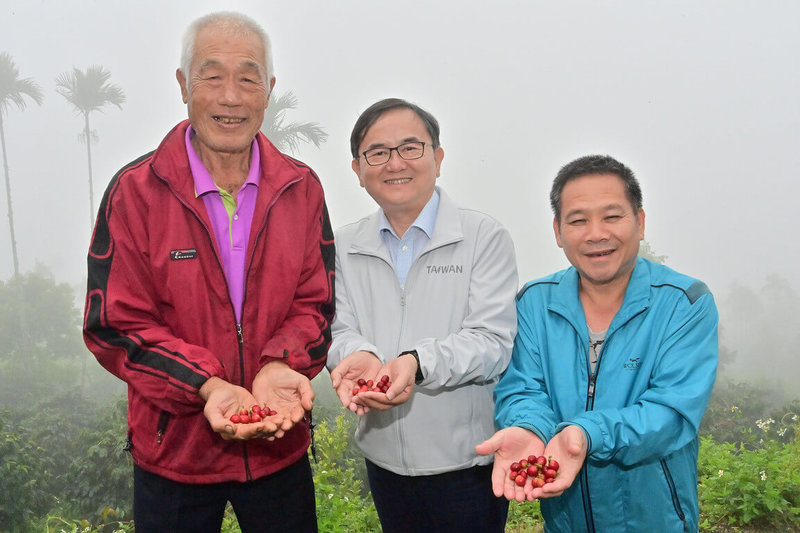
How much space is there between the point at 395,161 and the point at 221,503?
142 cm

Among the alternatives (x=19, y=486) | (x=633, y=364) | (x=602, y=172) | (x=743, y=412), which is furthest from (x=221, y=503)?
(x=743, y=412)

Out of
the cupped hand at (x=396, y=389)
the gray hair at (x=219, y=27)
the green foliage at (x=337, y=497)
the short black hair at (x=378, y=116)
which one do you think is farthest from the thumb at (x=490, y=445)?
the green foliage at (x=337, y=497)

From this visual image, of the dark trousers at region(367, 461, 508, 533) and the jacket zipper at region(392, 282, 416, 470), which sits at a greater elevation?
the jacket zipper at region(392, 282, 416, 470)

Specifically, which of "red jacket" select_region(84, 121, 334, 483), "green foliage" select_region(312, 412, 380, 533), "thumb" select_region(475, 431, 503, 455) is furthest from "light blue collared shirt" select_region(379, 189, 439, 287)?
"green foliage" select_region(312, 412, 380, 533)


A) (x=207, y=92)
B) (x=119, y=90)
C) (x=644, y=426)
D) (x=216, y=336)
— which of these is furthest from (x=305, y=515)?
(x=119, y=90)

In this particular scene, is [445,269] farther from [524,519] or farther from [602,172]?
[524,519]

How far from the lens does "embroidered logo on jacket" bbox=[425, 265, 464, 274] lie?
7.56 feet

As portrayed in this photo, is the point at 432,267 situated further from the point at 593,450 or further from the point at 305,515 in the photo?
the point at 305,515

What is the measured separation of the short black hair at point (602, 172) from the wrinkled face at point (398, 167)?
515 mm

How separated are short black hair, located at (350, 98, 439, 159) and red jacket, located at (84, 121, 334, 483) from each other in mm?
320

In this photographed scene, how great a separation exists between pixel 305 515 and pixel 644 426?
1267mm

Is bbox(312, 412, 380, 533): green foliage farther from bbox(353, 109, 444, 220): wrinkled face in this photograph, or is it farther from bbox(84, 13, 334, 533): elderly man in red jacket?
bbox(353, 109, 444, 220): wrinkled face

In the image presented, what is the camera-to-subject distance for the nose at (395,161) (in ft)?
7.59

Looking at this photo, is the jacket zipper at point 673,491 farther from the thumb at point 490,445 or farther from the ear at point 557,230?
the ear at point 557,230
